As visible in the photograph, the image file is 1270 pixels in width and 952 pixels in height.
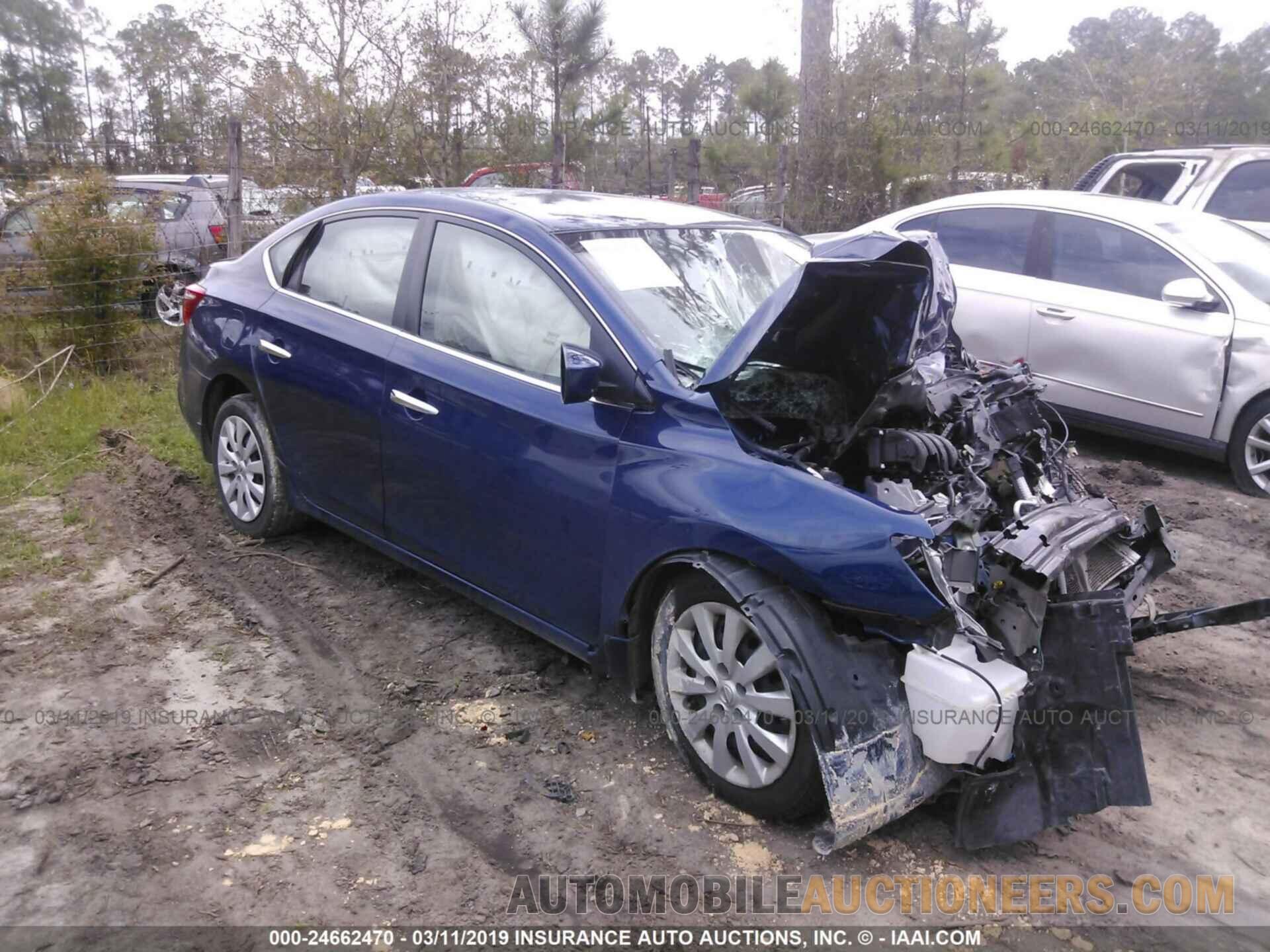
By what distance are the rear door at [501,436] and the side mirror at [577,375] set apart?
0.41ft

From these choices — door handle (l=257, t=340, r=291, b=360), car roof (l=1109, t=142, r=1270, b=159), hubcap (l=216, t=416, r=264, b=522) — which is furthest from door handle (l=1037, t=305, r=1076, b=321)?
hubcap (l=216, t=416, r=264, b=522)

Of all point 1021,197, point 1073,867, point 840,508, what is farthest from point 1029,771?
point 1021,197

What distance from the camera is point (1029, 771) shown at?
Answer: 112 inches

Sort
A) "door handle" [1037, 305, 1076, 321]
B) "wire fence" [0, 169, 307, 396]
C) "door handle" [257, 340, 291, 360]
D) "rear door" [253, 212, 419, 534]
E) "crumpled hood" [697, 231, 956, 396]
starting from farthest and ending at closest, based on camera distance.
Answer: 1. "wire fence" [0, 169, 307, 396]
2. "door handle" [1037, 305, 1076, 321]
3. "door handle" [257, 340, 291, 360]
4. "rear door" [253, 212, 419, 534]
5. "crumpled hood" [697, 231, 956, 396]

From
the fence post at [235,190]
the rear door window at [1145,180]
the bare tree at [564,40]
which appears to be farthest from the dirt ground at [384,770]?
the bare tree at [564,40]

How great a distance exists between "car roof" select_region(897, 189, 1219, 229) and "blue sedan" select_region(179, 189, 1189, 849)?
269 cm

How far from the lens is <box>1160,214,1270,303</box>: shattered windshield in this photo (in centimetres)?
610

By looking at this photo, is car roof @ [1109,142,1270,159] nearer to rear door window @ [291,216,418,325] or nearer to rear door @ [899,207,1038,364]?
rear door @ [899,207,1038,364]

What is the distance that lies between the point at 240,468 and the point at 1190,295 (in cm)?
541

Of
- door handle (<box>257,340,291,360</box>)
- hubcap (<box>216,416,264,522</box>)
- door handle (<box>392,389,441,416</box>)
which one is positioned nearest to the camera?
door handle (<box>392,389,441,416</box>)

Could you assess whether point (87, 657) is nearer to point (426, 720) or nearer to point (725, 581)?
point (426, 720)

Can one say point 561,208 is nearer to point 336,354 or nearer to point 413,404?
point 413,404

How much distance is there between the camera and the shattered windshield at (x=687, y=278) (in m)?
3.50

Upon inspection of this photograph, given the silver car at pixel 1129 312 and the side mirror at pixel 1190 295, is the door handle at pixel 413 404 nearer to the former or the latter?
the silver car at pixel 1129 312
